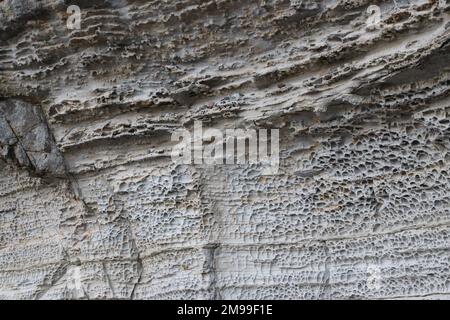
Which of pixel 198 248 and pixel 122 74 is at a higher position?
pixel 122 74

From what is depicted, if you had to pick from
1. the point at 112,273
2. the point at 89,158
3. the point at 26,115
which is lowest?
the point at 112,273

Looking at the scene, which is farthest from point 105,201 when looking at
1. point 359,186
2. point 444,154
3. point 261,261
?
point 444,154

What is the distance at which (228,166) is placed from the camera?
2096 mm

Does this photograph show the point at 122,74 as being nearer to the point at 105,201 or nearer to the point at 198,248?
the point at 105,201

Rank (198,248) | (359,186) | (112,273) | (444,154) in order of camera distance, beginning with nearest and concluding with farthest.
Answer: (444,154)
(359,186)
(198,248)
(112,273)

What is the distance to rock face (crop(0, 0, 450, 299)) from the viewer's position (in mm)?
1865

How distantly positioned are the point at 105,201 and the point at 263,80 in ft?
2.60

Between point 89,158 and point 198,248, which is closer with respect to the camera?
point 198,248

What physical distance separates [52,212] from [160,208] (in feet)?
1.69

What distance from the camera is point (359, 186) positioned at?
1976 mm

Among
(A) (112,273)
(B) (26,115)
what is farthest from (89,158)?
(A) (112,273)

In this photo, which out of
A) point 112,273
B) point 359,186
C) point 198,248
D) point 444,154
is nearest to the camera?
point 444,154

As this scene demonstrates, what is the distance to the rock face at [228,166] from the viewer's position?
1.87m

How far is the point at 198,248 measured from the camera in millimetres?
2109
